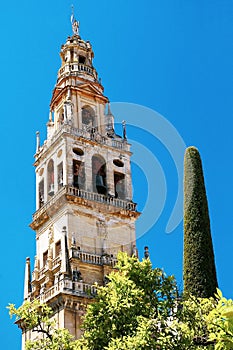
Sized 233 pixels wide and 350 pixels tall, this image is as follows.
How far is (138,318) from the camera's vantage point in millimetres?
26672

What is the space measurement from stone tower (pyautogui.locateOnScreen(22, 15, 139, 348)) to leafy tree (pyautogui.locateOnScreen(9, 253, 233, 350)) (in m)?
13.5

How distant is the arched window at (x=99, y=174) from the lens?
168 feet

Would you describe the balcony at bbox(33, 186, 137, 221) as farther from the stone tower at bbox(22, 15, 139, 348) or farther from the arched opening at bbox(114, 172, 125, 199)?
the arched opening at bbox(114, 172, 125, 199)

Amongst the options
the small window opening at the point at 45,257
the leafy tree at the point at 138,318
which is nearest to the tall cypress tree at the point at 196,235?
the leafy tree at the point at 138,318

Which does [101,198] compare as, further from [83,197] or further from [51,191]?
[51,191]

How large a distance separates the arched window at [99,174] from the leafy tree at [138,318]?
21222 millimetres

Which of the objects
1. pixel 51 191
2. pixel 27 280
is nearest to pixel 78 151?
pixel 51 191

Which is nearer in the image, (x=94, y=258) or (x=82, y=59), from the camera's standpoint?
(x=94, y=258)

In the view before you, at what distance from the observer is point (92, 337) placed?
1094 inches

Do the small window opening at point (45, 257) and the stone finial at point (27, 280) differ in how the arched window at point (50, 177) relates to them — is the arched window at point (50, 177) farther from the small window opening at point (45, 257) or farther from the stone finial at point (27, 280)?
the stone finial at point (27, 280)

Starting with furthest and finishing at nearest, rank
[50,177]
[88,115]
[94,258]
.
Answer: [88,115] < [50,177] < [94,258]

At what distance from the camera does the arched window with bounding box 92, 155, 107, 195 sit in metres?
51.1

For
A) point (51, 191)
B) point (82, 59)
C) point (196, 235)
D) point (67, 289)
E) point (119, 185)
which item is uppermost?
point (82, 59)

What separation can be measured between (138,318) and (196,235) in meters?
12.5
